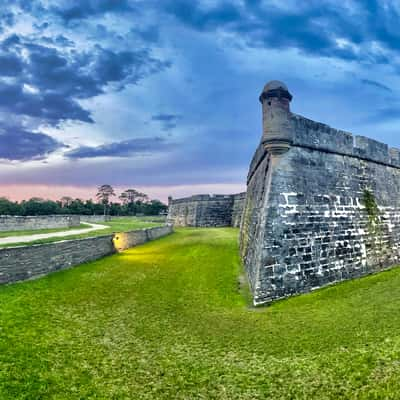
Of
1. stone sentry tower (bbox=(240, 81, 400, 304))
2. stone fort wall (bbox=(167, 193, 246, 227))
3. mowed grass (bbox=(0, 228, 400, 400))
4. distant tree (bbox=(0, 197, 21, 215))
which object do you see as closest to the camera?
mowed grass (bbox=(0, 228, 400, 400))

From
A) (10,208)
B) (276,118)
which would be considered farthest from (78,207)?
(276,118)

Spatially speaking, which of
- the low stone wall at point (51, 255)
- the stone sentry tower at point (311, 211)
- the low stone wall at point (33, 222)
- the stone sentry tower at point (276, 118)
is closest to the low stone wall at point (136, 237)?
the low stone wall at point (51, 255)

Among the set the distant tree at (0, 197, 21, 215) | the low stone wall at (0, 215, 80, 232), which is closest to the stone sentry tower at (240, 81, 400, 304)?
the low stone wall at (0, 215, 80, 232)

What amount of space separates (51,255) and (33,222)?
42.5 ft

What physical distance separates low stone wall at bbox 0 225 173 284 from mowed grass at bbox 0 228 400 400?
2.21 feet

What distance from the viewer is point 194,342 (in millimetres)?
6125

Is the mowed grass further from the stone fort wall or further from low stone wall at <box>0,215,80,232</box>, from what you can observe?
the stone fort wall

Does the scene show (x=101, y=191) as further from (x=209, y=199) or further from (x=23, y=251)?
(x=23, y=251)

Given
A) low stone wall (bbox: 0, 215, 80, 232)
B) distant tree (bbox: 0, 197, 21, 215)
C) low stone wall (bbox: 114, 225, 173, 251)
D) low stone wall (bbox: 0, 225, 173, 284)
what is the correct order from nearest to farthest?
1. low stone wall (bbox: 0, 225, 173, 284)
2. low stone wall (bbox: 114, 225, 173, 251)
3. low stone wall (bbox: 0, 215, 80, 232)
4. distant tree (bbox: 0, 197, 21, 215)

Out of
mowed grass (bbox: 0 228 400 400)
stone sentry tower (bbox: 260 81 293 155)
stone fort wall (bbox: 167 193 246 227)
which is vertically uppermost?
stone sentry tower (bbox: 260 81 293 155)

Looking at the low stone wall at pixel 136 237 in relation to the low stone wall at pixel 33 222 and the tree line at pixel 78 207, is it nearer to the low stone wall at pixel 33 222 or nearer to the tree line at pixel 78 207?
the low stone wall at pixel 33 222

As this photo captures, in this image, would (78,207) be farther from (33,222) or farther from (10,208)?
(33,222)

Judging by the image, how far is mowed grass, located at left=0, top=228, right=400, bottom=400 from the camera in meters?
4.46

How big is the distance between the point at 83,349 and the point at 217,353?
2671 millimetres
